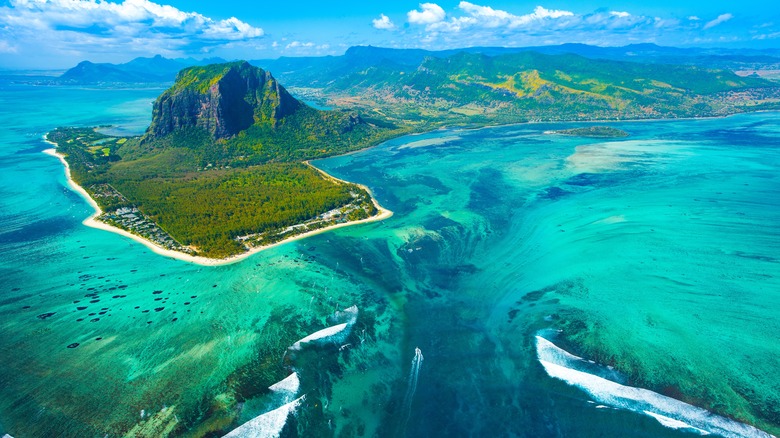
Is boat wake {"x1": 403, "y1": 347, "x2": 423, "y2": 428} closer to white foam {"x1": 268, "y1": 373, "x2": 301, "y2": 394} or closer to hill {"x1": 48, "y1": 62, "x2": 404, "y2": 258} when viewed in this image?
white foam {"x1": 268, "y1": 373, "x2": 301, "y2": 394}

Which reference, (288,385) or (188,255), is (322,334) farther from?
(188,255)

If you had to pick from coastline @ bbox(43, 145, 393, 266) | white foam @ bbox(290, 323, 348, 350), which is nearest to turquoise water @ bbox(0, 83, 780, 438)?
white foam @ bbox(290, 323, 348, 350)

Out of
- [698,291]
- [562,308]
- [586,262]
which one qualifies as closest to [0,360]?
[562,308]

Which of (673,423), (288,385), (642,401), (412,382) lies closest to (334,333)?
(288,385)

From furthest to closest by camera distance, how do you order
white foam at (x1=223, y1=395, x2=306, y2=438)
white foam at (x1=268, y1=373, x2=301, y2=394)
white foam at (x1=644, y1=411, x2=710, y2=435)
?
1. white foam at (x1=268, y1=373, x2=301, y2=394)
2. white foam at (x1=644, y1=411, x2=710, y2=435)
3. white foam at (x1=223, y1=395, x2=306, y2=438)

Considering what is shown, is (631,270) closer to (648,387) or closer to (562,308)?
(562,308)
